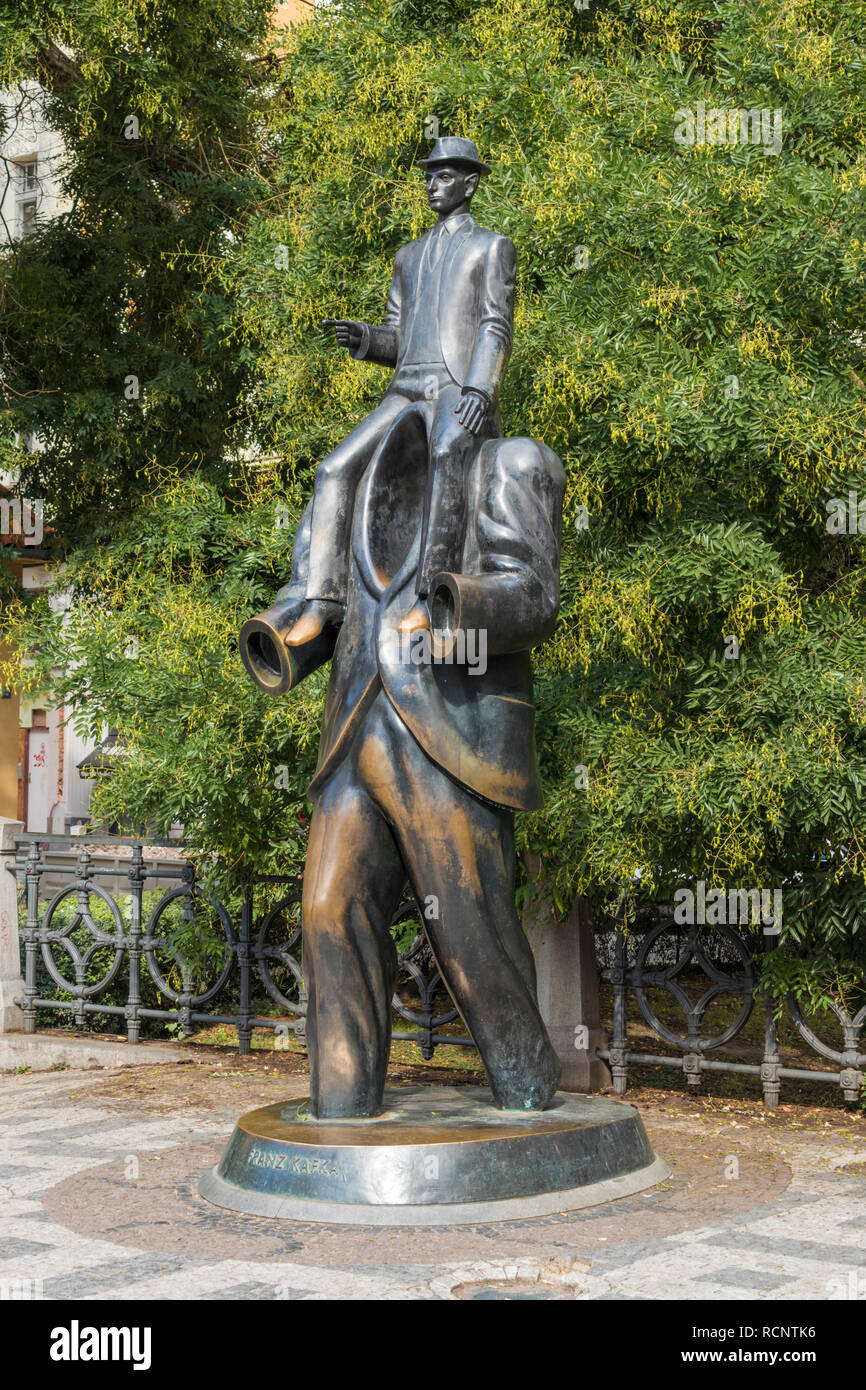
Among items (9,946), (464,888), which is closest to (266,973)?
(9,946)

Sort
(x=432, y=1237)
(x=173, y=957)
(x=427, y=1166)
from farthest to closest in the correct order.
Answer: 1. (x=173, y=957)
2. (x=427, y=1166)
3. (x=432, y=1237)

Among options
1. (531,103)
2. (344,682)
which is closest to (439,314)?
(344,682)

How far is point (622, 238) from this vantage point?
26.5 feet

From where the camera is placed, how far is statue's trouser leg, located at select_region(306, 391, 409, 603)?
6.57 meters

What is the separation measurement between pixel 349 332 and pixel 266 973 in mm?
4666

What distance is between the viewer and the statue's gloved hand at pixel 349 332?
21.8 ft

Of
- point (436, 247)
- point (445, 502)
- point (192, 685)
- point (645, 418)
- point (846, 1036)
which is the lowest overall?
point (846, 1036)

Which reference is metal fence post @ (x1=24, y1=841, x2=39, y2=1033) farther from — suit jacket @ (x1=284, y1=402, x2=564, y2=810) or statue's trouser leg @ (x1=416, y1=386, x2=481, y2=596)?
statue's trouser leg @ (x1=416, y1=386, x2=481, y2=596)

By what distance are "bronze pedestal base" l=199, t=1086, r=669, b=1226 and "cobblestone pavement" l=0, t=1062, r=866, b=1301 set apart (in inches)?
3.1

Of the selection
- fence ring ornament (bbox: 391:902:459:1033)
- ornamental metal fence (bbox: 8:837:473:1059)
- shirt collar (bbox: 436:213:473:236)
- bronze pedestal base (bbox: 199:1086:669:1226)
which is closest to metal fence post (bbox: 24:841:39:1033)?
ornamental metal fence (bbox: 8:837:473:1059)

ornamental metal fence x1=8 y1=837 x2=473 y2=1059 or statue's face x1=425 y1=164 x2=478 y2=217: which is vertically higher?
statue's face x1=425 y1=164 x2=478 y2=217

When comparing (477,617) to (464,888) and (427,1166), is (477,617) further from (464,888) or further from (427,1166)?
(427,1166)

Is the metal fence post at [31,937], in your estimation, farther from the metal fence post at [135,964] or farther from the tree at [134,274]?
the tree at [134,274]

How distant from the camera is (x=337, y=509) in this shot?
659 centimetres
